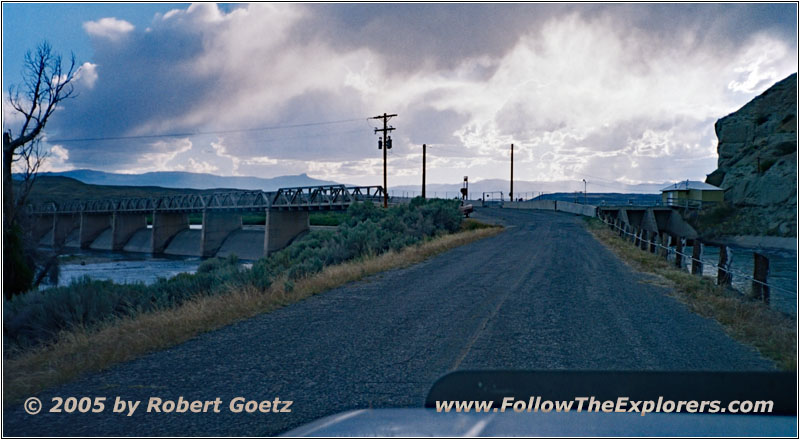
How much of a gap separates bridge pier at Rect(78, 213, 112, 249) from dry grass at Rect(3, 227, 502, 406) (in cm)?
8692

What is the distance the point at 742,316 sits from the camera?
29.2 feet

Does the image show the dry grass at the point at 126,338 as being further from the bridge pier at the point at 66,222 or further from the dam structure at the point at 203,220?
the bridge pier at the point at 66,222

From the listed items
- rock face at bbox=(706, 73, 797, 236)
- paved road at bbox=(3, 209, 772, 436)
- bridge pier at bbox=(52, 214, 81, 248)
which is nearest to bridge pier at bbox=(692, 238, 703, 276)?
paved road at bbox=(3, 209, 772, 436)

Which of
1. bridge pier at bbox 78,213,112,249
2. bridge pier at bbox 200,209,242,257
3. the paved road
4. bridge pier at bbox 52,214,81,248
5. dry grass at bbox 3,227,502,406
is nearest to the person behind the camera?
the paved road

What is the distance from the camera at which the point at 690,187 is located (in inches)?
2916

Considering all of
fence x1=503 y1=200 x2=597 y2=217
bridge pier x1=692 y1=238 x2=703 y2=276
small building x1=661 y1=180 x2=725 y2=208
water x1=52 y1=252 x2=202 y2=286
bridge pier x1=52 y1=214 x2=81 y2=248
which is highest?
small building x1=661 y1=180 x2=725 y2=208

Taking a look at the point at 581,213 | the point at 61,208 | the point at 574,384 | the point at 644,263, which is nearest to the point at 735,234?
the point at 581,213

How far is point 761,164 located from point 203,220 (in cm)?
7818

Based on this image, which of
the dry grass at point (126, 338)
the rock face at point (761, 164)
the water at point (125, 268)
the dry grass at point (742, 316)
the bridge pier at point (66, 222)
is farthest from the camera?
the bridge pier at point (66, 222)

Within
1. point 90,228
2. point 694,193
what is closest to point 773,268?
point 694,193

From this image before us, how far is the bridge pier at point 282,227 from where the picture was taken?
57.1m

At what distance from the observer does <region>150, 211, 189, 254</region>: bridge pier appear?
240 ft

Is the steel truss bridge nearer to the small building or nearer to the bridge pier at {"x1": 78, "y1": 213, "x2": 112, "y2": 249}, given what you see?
the bridge pier at {"x1": 78, "y1": 213, "x2": 112, "y2": 249}

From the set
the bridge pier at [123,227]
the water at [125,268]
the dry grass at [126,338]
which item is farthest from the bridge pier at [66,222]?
the dry grass at [126,338]
